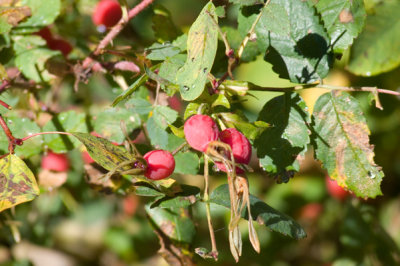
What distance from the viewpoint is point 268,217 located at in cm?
80

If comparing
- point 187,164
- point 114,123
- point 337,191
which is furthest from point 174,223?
point 337,191

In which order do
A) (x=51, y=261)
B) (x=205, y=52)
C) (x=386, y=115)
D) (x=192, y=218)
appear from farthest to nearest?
(x=51, y=261)
(x=386, y=115)
(x=192, y=218)
(x=205, y=52)

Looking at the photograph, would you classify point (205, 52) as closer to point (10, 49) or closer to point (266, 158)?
A: point (266, 158)

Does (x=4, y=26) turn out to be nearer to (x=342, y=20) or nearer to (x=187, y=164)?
(x=187, y=164)

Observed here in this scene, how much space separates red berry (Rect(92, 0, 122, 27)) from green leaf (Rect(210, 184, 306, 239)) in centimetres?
72

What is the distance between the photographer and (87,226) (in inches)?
82.8

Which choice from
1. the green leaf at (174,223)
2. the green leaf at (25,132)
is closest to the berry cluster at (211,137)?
the green leaf at (174,223)

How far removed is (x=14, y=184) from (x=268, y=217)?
436 millimetres

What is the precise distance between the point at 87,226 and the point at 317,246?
1.01 meters

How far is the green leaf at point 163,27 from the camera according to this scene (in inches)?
40.2

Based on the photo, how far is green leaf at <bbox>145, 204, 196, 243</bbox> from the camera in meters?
1.03

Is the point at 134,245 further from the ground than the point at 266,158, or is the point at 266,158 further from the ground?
the point at 266,158

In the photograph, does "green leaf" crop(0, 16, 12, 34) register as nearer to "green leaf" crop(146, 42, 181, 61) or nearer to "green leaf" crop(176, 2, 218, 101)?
"green leaf" crop(146, 42, 181, 61)

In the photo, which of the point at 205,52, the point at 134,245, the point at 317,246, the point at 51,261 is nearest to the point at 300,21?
the point at 205,52
